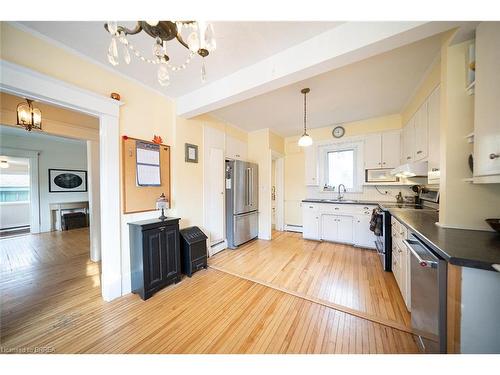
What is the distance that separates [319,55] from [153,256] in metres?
2.63

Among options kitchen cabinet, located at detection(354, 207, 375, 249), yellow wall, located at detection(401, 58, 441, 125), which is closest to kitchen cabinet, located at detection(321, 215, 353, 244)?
kitchen cabinet, located at detection(354, 207, 375, 249)

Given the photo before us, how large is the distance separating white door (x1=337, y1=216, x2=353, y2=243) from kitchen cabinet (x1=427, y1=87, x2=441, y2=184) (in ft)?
5.66

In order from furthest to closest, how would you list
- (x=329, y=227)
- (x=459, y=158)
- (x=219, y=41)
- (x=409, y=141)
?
(x=329, y=227)
(x=409, y=141)
(x=219, y=41)
(x=459, y=158)

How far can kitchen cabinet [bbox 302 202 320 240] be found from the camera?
3.83m

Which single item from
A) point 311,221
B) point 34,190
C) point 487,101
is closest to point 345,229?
point 311,221

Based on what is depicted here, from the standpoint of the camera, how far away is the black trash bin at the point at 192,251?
239 cm

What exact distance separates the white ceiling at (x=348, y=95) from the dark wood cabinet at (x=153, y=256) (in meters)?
2.23

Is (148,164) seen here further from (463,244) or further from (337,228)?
(337,228)

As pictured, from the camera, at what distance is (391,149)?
11.0 ft

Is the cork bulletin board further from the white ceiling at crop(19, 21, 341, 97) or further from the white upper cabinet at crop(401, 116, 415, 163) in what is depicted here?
the white upper cabinet at crop(401, 116, 415, 163)

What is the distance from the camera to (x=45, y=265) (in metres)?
2.71

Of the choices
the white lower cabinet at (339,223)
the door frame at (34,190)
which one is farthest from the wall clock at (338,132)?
the door frame at (34,190)

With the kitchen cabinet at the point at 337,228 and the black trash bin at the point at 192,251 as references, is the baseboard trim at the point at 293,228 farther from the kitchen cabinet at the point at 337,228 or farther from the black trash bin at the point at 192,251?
the black trash bin at the point at 192,251
